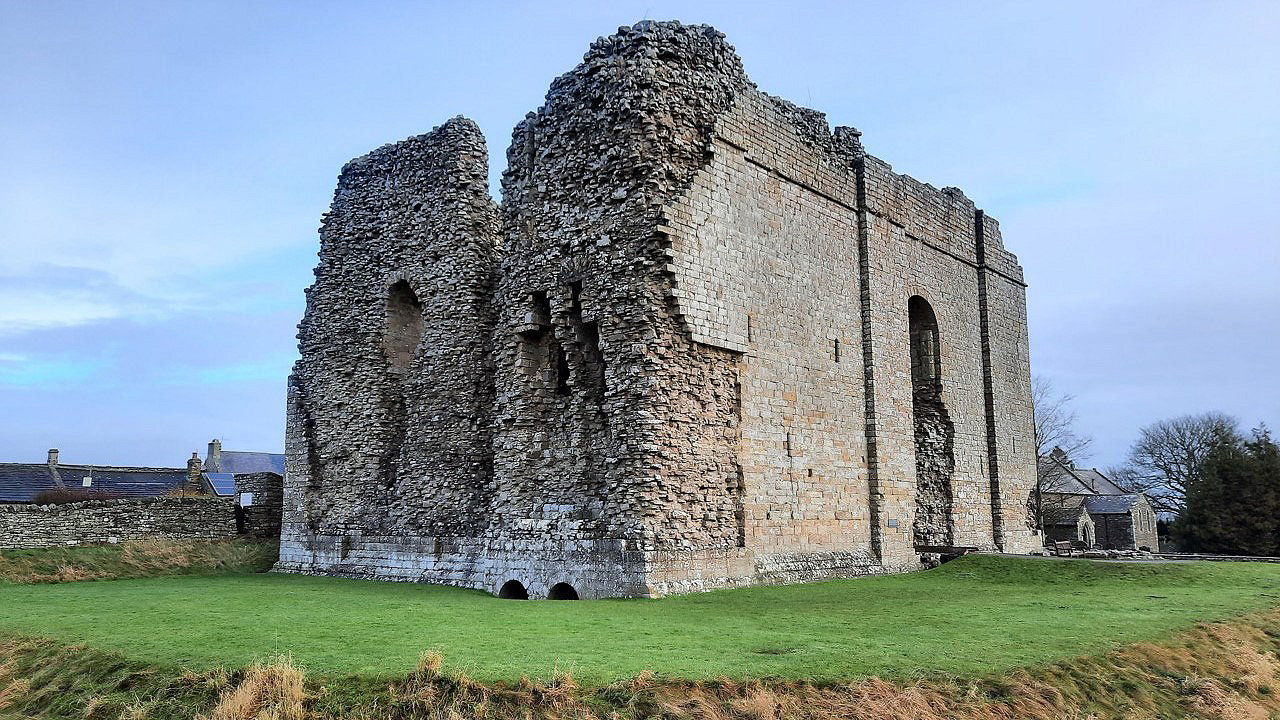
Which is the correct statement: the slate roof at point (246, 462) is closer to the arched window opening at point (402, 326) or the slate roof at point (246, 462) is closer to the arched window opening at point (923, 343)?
the arched window opening at point (402, 326)

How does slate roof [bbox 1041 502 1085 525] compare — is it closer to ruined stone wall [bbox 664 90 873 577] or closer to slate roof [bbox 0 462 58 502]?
ruined stone wall [bbox 664 90 873 577]

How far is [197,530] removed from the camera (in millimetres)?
21984

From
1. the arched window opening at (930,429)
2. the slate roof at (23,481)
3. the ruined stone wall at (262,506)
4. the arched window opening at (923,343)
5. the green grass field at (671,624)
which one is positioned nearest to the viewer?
the green grass field at (671,624)

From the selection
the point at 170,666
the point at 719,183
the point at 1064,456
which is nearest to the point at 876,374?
the point at 719,183

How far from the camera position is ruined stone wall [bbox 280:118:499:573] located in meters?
17.4

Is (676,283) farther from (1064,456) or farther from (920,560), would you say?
(1064,456)

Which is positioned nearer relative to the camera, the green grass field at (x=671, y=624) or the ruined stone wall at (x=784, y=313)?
the green grass field at (x=671, y=624)

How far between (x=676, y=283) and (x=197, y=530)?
49.2 feet

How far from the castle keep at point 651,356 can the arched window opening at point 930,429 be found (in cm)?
5

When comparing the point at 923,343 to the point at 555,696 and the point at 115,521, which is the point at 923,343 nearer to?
the point at 555,696

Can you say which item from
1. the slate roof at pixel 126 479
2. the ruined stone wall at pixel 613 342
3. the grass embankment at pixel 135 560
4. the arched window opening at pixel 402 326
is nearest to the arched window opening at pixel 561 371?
the ruined stone wall at pixel 613 342

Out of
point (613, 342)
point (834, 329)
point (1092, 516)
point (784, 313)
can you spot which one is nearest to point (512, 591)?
point (613, 342)

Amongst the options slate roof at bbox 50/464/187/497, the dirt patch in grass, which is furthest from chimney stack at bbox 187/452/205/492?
the dirt patch in grass

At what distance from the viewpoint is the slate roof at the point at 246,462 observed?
42.4 meters
